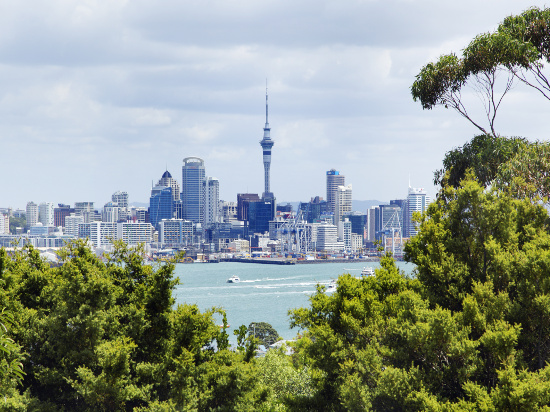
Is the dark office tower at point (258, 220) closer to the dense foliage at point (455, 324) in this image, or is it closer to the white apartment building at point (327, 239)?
the white apartment building at point (327, 239)

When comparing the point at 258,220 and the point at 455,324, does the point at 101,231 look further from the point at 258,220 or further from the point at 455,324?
the point at 455,324

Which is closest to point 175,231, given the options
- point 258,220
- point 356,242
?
point 258,220

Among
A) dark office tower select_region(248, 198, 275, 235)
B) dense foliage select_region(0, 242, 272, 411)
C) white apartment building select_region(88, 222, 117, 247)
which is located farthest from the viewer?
dark office tower select_region(248, 198, 275, 235)

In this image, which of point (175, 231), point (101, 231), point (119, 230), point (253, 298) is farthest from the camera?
point (175, 231)

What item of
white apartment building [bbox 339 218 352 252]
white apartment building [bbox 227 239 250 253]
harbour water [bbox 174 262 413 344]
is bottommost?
harbour water [bbox 174 262 413 344]

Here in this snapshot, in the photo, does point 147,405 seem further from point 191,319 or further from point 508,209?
point 508,209

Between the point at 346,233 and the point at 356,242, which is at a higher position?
the point at 346,233

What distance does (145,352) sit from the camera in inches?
457

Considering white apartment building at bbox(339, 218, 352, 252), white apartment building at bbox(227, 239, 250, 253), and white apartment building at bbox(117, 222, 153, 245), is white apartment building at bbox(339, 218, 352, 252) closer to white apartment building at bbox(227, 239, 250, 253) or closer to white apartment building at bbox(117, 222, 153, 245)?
white apartment building at bbox(227, 239, 250, 253)

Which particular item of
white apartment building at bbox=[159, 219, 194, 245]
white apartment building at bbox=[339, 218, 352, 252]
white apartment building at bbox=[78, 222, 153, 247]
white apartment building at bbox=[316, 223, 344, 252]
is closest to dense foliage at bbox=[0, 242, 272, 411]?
white apartment building at bbox=[316, 223, 344, 252]

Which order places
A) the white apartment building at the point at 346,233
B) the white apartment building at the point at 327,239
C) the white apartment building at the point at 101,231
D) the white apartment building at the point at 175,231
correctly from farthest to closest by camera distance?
the white apartment building at the point at 175,231 → the white apartment building at the point at 101,231 → the white apartment building at the point at 346,233 → the white apartment building at the point at 327,239

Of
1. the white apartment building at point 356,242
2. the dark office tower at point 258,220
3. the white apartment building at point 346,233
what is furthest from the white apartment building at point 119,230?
the white apartment building at point 356,242

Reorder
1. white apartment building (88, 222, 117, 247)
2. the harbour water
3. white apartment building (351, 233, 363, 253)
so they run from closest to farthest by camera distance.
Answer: the harbour water
white apartment building (351, 233, 363, 253)
white apartment building (88, 222, 117, 247)

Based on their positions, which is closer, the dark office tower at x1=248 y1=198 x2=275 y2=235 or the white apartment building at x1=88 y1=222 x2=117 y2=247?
the white apartment building at x1=88 y1=222 x2=117 y2=247
